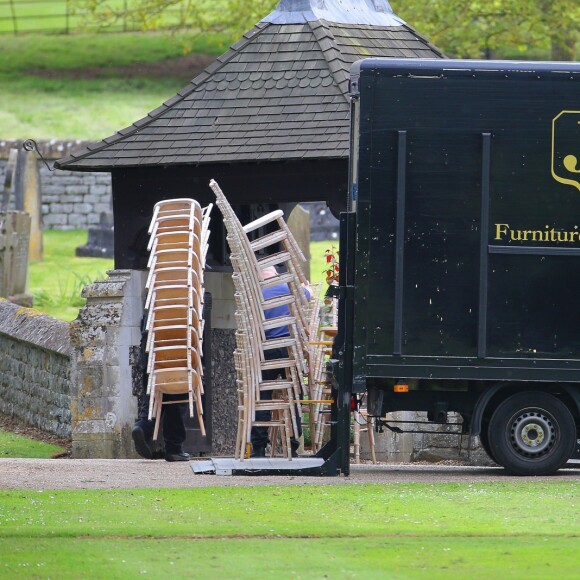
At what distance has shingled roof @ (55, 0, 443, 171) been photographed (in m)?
14.9

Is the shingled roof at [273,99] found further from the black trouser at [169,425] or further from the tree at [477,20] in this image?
the tree at [477,20]

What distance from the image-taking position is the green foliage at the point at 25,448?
1503 centimetres

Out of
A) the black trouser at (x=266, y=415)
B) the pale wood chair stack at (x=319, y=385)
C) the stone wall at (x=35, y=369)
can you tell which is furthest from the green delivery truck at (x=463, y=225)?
the stone wall at (x=35, y=369)

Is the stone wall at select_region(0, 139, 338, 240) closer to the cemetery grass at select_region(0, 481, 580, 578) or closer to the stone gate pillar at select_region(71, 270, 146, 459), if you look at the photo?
the stone gate pillar at select_region(71, 270, 146, 459)

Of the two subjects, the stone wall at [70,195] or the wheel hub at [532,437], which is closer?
the wheel hub at [532,437]

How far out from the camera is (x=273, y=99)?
15.4 metres

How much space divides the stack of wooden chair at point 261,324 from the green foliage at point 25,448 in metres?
3.51

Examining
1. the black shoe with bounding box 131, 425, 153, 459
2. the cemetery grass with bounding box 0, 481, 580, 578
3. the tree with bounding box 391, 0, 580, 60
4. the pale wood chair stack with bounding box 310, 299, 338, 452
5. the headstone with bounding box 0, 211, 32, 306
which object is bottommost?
the cemetery grass with bounding box 0, 481, 580, 578

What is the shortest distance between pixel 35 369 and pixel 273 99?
162 inches

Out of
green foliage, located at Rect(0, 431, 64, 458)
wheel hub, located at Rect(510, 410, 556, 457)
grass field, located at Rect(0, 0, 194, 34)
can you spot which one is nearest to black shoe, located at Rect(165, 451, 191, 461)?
green foliage, located at Rect(0, 431, 64, 458)

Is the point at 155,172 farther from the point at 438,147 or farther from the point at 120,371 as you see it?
the point at 438,147

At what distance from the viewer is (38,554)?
793 centimetres

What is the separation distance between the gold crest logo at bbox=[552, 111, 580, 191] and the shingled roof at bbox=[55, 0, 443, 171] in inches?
130

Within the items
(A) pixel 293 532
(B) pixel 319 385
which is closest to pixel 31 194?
(B) pixel 319 385
